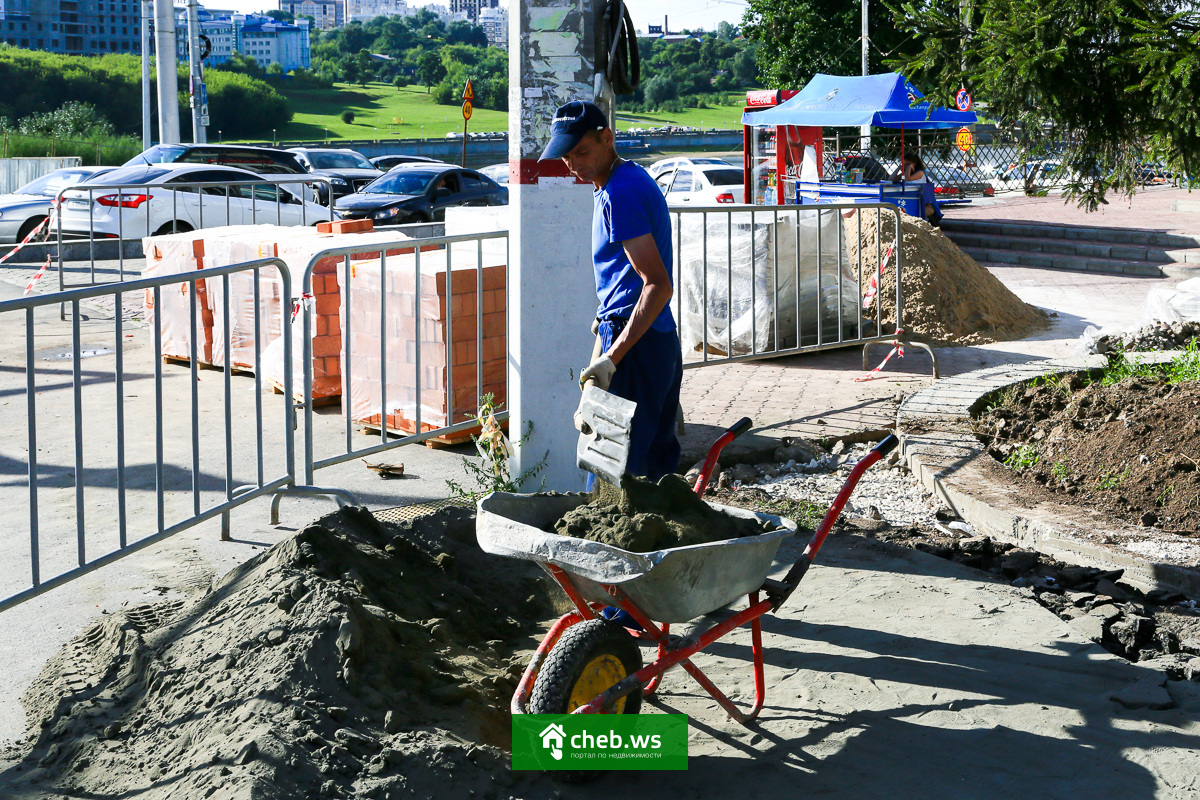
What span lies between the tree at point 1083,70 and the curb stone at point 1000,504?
165cm

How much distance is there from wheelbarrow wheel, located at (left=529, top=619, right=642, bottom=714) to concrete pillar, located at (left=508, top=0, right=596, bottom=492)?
243 centimetres

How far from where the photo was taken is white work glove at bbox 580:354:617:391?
387cm

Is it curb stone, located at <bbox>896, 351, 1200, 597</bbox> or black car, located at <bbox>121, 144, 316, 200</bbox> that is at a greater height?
black car, located at <bbox>121, 144, 316, 200</bbox>

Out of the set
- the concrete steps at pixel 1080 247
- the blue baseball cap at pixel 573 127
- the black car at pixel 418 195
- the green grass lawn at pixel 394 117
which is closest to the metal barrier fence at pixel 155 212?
the black car at pixel 418 195

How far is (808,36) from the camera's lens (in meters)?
35.2

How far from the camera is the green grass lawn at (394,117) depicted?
295 ft

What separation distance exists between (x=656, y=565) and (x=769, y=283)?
6.44 metres

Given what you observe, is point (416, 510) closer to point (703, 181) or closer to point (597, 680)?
point (597, 680)

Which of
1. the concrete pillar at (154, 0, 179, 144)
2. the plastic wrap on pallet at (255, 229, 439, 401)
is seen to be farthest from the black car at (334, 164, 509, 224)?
the plastic wrap on pallet at (255, 229, 439, 401)

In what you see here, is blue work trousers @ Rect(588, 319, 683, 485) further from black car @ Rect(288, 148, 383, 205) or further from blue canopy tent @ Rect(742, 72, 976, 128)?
black car @ Rect(288, 148, 383, 205)

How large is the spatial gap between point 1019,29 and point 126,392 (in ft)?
22.5

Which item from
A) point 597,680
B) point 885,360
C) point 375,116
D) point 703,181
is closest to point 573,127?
point 597,680

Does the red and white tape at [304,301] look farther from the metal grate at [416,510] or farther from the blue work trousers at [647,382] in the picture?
the blue work trousers at [647,382]

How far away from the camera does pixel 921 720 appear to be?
3.60m
